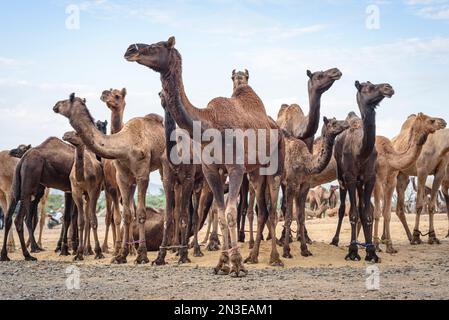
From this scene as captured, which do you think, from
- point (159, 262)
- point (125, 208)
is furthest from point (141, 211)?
point (159, 262)

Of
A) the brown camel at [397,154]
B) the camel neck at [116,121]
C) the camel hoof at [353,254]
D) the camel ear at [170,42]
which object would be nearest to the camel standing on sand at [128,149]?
the camel neck at [116,121]

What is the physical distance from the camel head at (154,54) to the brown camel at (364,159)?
11.8 feet

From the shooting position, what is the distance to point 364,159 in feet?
40.9

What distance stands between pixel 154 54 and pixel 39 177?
17.8 feet

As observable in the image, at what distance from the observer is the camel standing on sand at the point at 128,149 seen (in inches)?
468

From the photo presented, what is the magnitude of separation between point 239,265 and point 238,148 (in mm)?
1662

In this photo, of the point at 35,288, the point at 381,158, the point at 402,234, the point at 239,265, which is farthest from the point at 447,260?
the point at 35,288

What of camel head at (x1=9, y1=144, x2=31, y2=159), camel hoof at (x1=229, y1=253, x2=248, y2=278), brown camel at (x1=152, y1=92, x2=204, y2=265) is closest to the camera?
camel hoof at (x1=229, y1=253, x2=248, y2=278)

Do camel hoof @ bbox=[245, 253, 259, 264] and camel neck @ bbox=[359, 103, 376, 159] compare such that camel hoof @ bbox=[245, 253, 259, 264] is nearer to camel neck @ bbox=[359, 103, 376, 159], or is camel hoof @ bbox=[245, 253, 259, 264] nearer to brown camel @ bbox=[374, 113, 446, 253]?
camel neck @ bbox=[359, 103, 376, 159]

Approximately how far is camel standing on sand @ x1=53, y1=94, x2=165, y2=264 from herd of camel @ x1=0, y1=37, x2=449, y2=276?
0.06ft

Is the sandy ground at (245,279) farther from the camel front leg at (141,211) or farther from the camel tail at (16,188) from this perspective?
the camel tail at (16,188)

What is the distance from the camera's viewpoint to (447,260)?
13062 millimetres

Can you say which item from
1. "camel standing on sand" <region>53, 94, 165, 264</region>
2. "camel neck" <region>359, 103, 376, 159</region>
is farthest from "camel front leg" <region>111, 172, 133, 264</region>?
"camel neck" <region>359, 103, 376, 159</region>

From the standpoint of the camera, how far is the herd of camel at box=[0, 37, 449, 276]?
1051 cm
